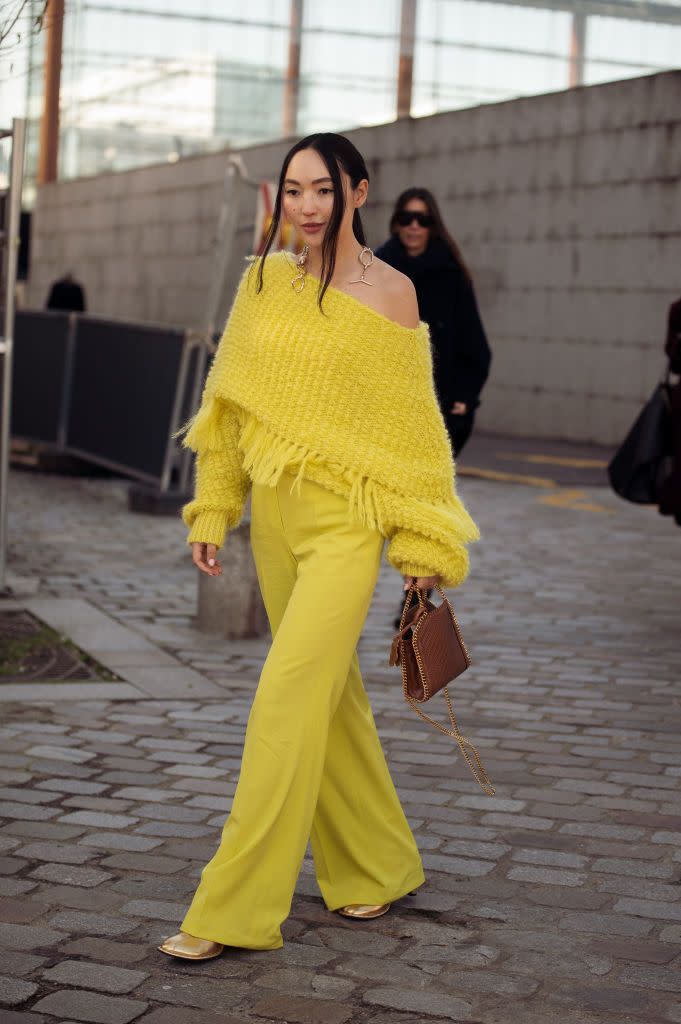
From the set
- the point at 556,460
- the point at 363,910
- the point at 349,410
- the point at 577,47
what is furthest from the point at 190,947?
the point at 577,47

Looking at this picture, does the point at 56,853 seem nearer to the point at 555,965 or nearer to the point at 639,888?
the point at 555,965

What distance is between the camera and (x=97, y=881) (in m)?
4.38

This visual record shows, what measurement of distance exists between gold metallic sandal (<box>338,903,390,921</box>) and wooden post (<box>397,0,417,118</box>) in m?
20.1

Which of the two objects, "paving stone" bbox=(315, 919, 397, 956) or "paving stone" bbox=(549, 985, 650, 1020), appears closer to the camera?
"paving stone" bbox=(549, 985, 650, 1020)

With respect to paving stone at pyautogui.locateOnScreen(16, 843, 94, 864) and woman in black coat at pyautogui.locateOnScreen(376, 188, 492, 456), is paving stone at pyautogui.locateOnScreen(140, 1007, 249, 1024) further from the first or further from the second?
woman in black coat at pyautogui.locateOnScreen(376, 188, 492, 456)

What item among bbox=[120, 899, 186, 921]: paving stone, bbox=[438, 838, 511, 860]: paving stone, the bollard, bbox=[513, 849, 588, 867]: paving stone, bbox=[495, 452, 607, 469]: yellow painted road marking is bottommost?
bbox=[120, 899, 186, 921]: paving stone

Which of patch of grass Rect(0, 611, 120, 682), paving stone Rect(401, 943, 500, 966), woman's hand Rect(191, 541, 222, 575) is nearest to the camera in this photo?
paving stone Rect(401, 943, 500, 966)

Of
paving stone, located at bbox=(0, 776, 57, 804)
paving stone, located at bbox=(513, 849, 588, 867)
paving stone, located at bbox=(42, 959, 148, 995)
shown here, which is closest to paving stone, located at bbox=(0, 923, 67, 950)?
paving stone, located at bbox=(42, 959, 148, 995)

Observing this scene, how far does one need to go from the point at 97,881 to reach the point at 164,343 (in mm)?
9033

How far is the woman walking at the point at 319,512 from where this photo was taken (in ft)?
12.5

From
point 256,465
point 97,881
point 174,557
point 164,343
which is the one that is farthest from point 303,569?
point 164,343

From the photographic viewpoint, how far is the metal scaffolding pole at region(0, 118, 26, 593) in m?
8.17

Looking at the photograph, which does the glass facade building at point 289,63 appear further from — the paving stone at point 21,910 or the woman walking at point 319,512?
the paving stone at point 21,910

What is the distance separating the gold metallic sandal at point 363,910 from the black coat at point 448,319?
12.8 feet
